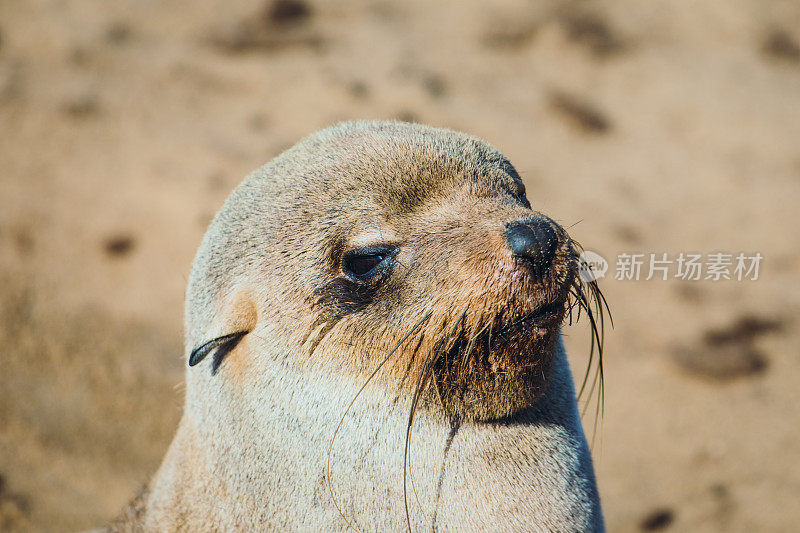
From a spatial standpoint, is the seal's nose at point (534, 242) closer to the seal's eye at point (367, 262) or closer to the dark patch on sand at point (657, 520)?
the seal's eye at point (367, 262)

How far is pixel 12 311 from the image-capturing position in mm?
7438

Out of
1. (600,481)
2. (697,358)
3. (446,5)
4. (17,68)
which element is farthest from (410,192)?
(446,5)

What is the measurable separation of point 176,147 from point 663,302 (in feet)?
20.1

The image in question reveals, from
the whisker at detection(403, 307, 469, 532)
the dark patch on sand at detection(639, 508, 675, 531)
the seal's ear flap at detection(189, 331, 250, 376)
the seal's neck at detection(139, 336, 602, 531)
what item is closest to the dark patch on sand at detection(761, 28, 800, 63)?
the dark patch on sand at detection(639, 508, 675, 531)

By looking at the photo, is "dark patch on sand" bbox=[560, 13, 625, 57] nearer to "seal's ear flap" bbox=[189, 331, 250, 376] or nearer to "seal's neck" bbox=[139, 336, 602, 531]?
"seal's neck" bbox=[139, 336, 602, 531]

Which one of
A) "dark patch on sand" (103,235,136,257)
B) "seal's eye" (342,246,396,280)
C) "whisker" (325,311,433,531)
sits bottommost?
"whisker" (325,311,433,531)

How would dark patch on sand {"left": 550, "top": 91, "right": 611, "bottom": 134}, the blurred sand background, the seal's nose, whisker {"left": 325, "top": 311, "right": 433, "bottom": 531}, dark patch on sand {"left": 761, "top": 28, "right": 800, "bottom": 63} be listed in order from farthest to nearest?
dark patch on sand {"left": 761, "top": 28, "right": 800, "bottom": 63} < dark patch on sand {"left": 550, "top": 91, "right": 611, "bottom": 134} < the blurred sand background < whisker {"left": 325, "top": 311, "right": 433, "bottom": 531} < the seal's nose

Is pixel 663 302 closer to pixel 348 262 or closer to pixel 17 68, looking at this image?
pixel 348 262

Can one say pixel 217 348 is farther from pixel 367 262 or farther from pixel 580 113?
pixel 580 113

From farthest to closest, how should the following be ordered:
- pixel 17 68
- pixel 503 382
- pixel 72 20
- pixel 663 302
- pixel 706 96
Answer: pixel 706 96
pixel 72 20
pixel 17 68
pixel 663 302
pixel 503 382

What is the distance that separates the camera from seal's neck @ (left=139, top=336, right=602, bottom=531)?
2822 millimetres

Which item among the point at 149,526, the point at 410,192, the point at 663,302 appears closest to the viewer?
the point at 410,192

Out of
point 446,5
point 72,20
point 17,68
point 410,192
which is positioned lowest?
point 410,192

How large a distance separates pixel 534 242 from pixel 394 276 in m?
0.60
